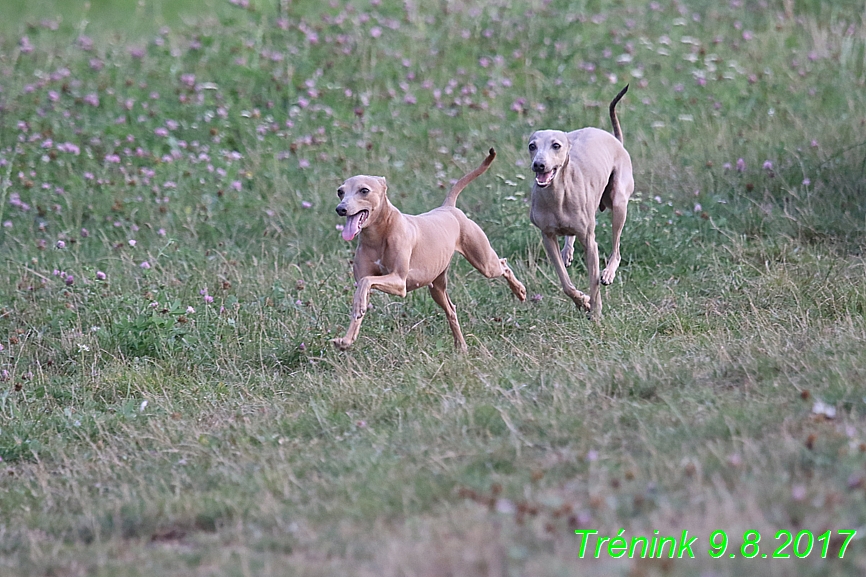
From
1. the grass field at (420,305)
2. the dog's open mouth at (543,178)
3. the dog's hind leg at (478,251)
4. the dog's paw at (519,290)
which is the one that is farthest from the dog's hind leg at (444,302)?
the dog's open mouth at (543,178)

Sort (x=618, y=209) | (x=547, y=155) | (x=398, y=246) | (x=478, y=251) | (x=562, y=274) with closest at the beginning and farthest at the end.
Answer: (x=398, y=246) → (x=547, y=155) → (x=478, y=251) → (x=562, y=274) → (x=618, y=209)

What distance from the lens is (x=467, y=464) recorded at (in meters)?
4.63

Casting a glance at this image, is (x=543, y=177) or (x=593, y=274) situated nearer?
(x=543, y=177)

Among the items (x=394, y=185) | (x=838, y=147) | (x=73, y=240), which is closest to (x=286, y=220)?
(x=394, y=185)

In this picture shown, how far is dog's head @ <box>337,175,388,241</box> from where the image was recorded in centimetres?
582

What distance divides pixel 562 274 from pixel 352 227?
69.7 inches

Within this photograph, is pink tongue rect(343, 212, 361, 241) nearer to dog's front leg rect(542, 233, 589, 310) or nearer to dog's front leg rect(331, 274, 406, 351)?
dog's front leg rect(331, 274, 406, 351)

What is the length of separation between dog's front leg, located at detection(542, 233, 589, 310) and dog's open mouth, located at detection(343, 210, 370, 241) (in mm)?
1589

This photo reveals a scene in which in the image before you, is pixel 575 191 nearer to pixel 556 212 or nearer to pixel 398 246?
pixel 556 212

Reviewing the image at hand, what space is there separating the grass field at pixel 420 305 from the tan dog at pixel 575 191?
1.17 ft

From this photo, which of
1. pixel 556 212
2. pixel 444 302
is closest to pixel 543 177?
→ pixel 556 212

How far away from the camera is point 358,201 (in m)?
5.87

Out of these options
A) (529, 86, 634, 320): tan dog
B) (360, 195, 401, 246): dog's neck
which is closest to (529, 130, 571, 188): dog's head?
(529, 86, 634, 320): tan dog

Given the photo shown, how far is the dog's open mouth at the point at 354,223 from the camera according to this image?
5770mm
